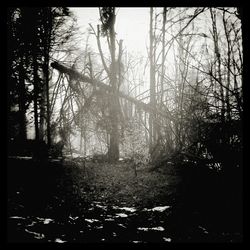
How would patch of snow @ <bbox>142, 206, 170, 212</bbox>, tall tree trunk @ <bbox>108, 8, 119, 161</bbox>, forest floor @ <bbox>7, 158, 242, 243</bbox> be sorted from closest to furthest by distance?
forest floor @ <bbox>7, 158, 242, 243</bbox> → patch of snow @ <bbox>142, 206, 170, 212</bbox> → tall tree trunk @ <bbox>108, 8, 119, 161</bbox>

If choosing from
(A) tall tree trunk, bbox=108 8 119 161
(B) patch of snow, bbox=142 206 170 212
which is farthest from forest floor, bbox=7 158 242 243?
(A) tall tree trunk, bbox=108 8 119 161

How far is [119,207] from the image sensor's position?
5.64m

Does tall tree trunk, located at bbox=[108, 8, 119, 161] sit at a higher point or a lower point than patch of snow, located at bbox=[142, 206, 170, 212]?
higher

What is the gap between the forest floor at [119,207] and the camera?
4.21 m

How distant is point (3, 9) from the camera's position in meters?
2.44

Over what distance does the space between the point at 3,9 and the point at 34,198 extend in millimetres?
4741

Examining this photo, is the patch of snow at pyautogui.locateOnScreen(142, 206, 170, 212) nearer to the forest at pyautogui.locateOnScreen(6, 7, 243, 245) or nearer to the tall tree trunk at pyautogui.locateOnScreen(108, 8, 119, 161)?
the forest at pyautogui.locateOnScreen(6, 7, 243, 245)

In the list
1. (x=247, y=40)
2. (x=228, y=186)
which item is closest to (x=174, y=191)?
(x=228, y=186)

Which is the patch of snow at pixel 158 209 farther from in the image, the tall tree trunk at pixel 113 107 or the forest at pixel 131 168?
the tall tree trunk at pixel 113 107

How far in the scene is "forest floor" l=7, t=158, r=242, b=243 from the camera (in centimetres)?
421

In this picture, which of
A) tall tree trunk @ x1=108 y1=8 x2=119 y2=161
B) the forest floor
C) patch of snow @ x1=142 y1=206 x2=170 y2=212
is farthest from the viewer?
tall tree trunk @ x1=108 y1=8 x2=119 y2=161

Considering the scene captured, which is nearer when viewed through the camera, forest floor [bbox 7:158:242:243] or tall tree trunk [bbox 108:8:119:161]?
forest floor [bbox 7:158:242:243]

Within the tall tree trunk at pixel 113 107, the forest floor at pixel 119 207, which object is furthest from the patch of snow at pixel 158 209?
the tall tree trunk at pixel 113 107

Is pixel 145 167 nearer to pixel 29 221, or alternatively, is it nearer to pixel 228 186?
pixel 228 186
